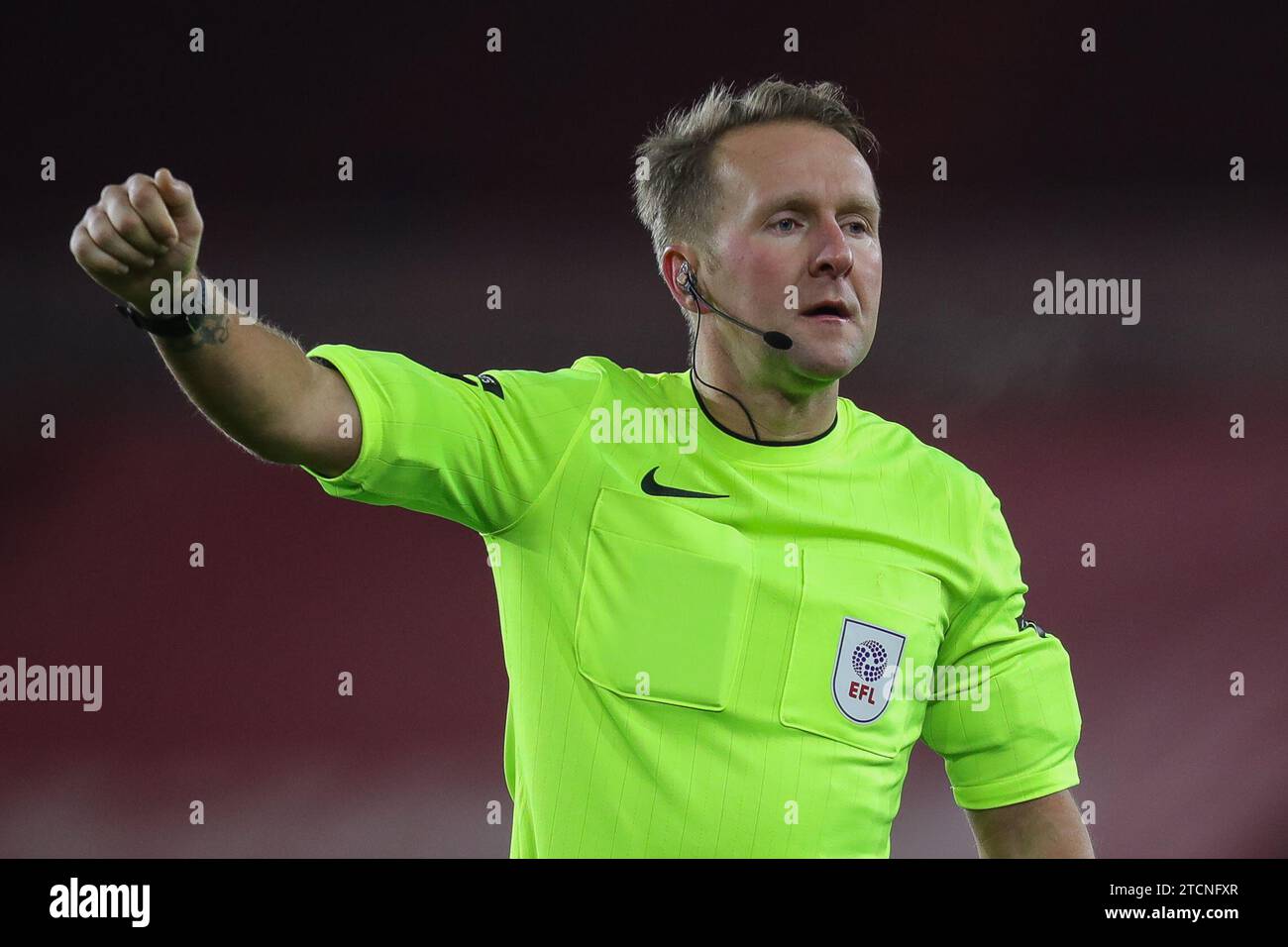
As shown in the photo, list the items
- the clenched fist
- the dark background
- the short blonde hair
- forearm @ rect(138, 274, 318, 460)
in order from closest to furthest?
the clenched fist → forearm @ rect(138, 274, 318, 460) → the short blonde hair → the dark background

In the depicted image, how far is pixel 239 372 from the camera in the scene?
122 cm

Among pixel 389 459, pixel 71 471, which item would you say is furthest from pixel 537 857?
pixel 71 471

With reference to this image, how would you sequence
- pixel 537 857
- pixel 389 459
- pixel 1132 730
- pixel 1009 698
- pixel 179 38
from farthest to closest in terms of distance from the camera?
pixel 179 38 < pixel 1132 730 < pixel 1009 698 < pixel 537 857 < pixel 389 459

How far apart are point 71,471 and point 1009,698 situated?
3483mm

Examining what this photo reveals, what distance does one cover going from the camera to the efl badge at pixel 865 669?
5.26ft

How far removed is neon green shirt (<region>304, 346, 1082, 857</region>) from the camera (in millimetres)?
1525

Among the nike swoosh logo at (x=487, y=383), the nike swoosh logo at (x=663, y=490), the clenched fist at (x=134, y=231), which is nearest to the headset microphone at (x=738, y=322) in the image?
the nike swoosh logo at (x=663, y=490)

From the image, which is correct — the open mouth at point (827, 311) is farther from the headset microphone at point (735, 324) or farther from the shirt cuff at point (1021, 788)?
the shirt cuff at point (1021, 788)

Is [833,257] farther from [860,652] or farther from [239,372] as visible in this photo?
[239,372]

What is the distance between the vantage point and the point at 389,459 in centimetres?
136

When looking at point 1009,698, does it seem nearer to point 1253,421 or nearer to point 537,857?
point 537,857

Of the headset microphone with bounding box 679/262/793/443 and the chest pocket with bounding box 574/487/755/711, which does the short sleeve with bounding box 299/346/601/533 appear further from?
the headset microphone with bounding box 679/262/793/443

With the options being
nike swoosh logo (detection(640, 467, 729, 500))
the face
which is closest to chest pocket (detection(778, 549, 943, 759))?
nike swoosh logo (detection(640, 467, 729, 500))

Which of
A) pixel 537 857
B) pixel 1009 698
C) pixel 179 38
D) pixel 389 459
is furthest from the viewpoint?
pixel 179 38
